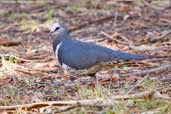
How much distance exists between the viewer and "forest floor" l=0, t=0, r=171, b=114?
4930 mm

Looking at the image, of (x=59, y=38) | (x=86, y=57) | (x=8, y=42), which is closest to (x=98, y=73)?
(x=59, y=38)

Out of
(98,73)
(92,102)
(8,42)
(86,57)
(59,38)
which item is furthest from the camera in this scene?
(8,42)

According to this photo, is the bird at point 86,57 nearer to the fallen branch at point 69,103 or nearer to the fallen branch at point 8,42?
the fallen branch at point 69,103

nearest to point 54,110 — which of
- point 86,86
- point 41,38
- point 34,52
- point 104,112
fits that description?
point 104,112

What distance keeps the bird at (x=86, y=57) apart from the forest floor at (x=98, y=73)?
0.14 meters

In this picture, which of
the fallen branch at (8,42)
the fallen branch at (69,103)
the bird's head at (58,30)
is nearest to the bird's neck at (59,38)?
the bird's head at (58,30)

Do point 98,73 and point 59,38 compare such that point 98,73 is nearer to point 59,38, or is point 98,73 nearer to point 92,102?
point 59,38

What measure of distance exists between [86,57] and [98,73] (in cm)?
65

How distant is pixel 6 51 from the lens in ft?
24.4

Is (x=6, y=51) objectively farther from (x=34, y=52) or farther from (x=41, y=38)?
(x=41, y=38)

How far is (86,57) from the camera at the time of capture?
5.57 metres

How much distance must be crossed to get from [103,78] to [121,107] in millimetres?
1332

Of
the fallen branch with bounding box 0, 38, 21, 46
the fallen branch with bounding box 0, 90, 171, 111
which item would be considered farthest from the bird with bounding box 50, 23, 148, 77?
the fallen branch with bounding box 0, 38, 21, 46

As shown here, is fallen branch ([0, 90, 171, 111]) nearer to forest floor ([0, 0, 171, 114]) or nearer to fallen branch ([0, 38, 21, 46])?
forest floor ([0, 0, 171, 114])
